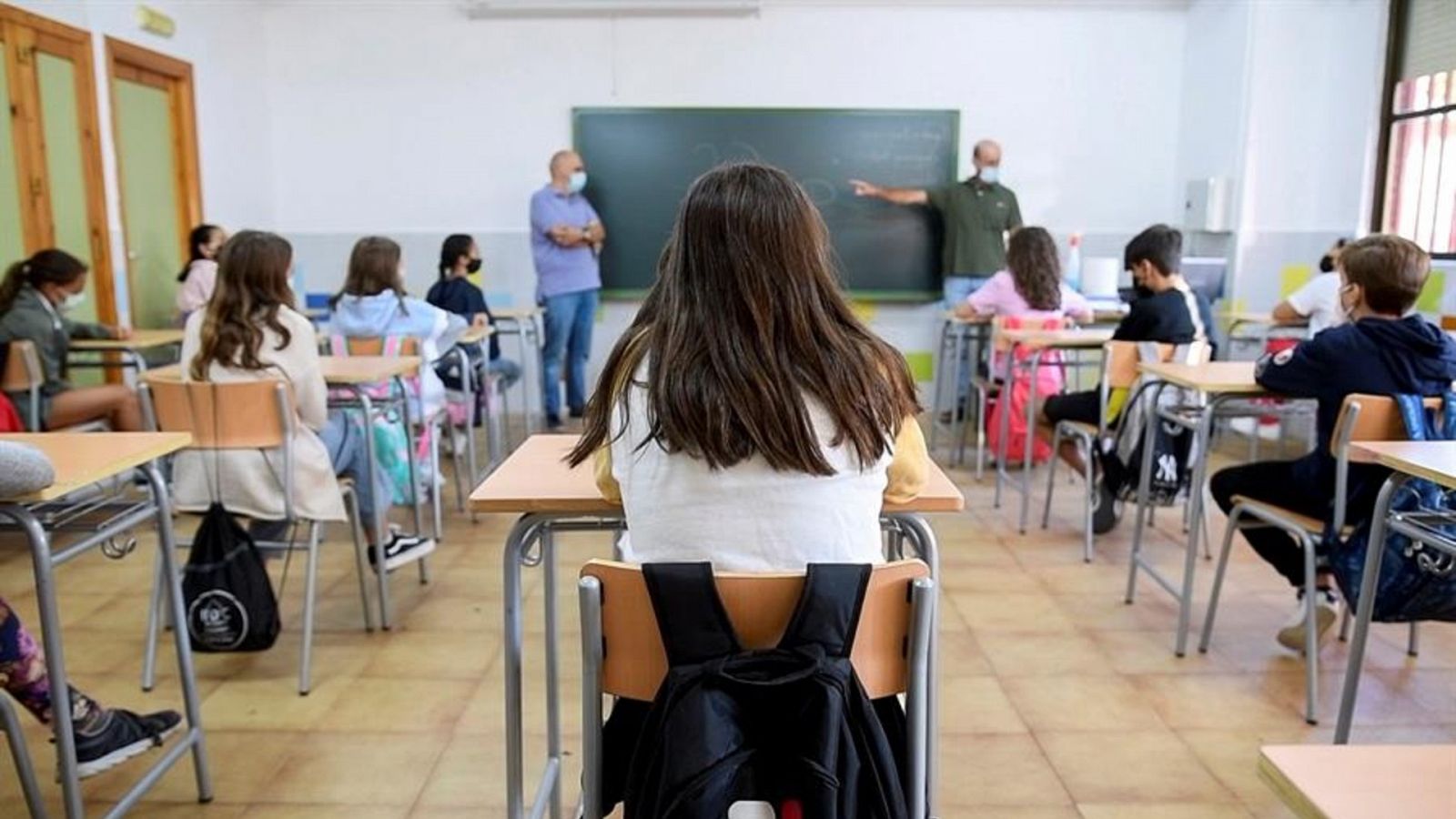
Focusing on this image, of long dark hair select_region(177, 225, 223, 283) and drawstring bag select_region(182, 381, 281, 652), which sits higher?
long dark hair select_region(177, 225, 223, 283)

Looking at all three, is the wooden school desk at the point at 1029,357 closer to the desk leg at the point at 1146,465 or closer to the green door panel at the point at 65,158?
the desk leg at the point at 1146,465

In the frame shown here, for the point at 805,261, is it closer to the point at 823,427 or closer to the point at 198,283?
the point at 823,427

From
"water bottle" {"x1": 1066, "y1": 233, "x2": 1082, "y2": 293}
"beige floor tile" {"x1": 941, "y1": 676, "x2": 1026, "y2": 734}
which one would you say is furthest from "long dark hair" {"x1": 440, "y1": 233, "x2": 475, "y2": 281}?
"water bottle" {"x1": 1066, "y1": 233, "x2": 1082, "y2": 293}

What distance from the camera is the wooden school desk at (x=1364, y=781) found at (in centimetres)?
80

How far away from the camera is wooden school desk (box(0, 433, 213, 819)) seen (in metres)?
1.63

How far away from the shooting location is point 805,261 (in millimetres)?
1349

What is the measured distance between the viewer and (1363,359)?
2414 mm

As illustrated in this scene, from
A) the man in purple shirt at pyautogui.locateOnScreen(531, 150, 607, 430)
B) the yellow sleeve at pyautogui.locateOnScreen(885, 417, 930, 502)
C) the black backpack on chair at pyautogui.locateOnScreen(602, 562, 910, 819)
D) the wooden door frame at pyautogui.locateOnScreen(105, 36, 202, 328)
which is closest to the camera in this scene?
the black backpack on chair at pyautogui.locateOnScreen(602, 562, 910, 819)

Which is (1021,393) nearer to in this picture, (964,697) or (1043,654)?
(1043,654)

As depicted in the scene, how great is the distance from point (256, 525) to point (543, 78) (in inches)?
164

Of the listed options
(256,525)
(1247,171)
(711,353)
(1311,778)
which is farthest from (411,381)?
(1247,171)

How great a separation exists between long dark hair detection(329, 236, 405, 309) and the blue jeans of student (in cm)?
304

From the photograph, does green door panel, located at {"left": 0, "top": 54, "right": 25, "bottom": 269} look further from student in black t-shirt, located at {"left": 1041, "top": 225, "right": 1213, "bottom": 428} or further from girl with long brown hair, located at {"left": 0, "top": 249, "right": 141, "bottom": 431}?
student in black t-shirt, located at {"left": 1041, "top": 225, "right": 1213, "bottom": 428}

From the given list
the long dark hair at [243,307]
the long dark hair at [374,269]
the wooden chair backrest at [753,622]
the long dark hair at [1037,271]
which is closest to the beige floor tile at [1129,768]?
the wooden chair backrest at [753,622]
